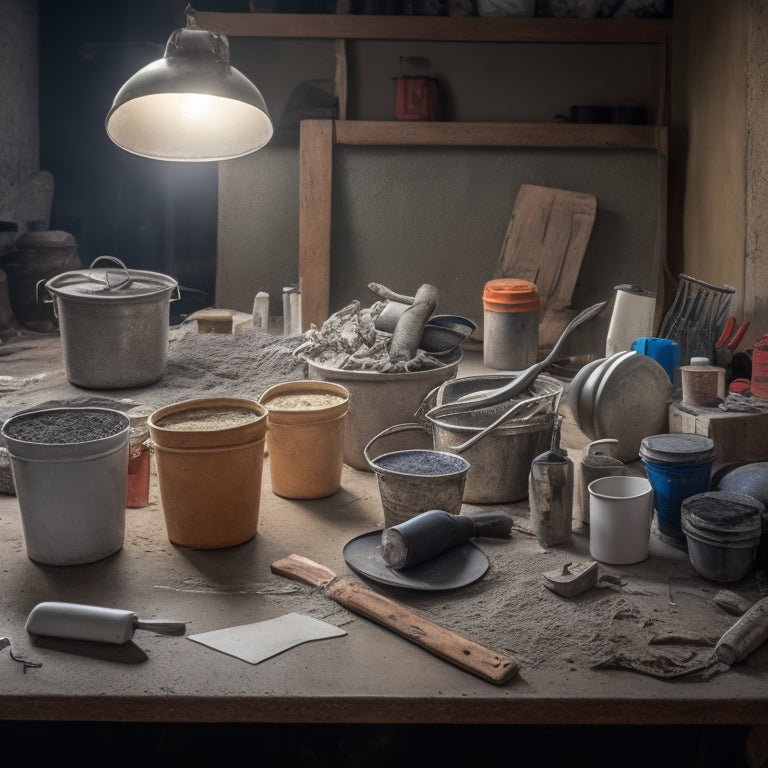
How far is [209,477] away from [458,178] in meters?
4.24

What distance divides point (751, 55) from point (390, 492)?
3.32m

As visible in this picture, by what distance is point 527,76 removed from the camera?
6898 mm

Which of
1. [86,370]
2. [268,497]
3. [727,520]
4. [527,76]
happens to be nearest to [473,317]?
[527,76]

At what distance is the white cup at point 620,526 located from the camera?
3061 mm

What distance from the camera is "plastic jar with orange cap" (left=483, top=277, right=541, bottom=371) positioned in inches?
228

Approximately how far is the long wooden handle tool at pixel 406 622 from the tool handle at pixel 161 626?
46cm

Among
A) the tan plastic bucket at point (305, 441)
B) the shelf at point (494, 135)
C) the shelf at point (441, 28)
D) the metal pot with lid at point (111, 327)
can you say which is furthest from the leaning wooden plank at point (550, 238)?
the tan plastic bucket at point (305, 441)

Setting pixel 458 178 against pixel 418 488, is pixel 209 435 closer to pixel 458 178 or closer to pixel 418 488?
pixel 418 488

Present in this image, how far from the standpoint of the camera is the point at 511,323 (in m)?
5.80

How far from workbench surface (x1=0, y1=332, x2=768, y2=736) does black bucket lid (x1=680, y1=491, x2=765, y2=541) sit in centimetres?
17

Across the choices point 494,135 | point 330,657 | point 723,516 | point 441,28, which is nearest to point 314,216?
point 494,135

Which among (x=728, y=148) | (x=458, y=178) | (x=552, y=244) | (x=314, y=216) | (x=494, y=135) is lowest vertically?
(x=552, y=244)

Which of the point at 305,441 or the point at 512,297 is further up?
the point at 512,297

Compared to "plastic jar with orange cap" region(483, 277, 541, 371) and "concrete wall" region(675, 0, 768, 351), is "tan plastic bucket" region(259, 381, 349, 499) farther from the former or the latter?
"concrete wall" region(675, 0, 768, 351)
